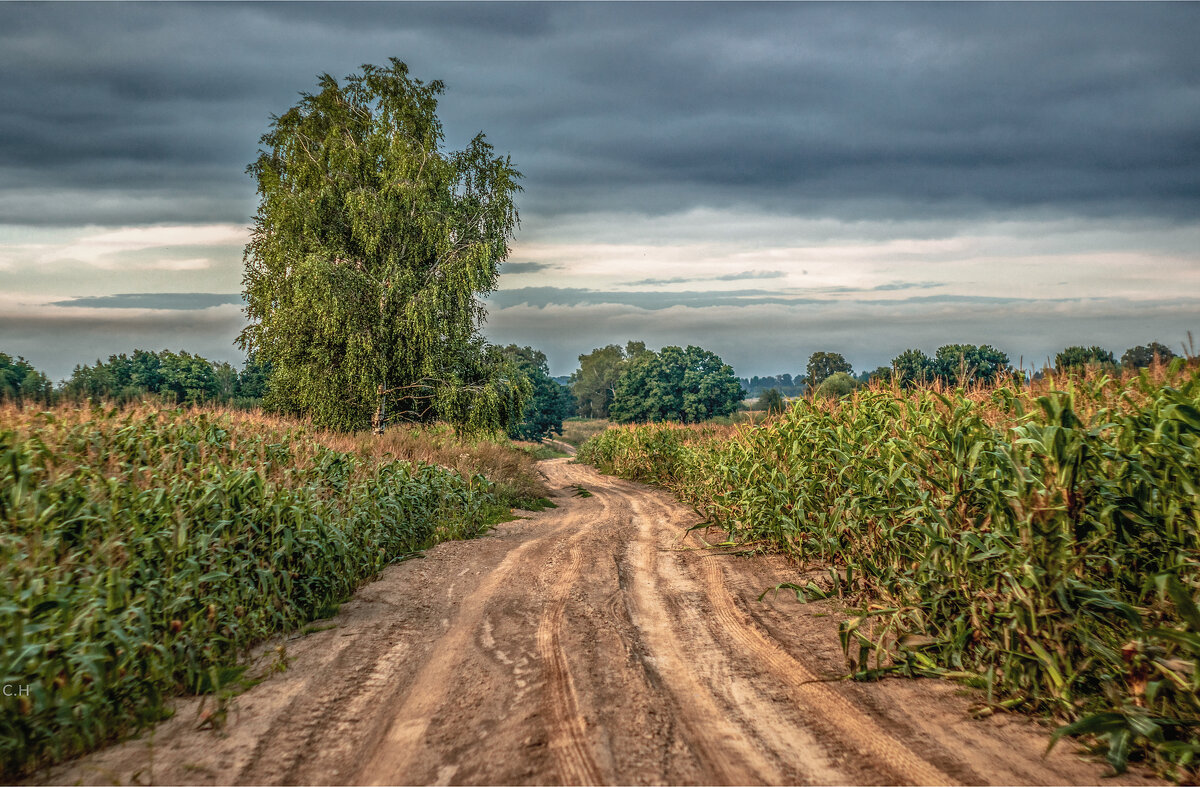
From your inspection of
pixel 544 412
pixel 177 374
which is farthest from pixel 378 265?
pixel 544 412

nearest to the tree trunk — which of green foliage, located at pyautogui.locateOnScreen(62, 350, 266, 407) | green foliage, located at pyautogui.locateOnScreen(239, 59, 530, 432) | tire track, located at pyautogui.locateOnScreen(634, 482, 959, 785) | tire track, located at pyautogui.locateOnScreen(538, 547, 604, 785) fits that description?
green foliage, located at pyautogui.locateOnScreen(239, 59, 530, 432)

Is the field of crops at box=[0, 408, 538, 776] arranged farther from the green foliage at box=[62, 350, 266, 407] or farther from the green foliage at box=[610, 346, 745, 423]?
the green foliage at box=[610, 346, 745, 423]

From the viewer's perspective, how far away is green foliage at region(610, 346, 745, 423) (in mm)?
63938

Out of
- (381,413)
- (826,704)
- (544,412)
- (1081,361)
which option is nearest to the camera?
(826,704)

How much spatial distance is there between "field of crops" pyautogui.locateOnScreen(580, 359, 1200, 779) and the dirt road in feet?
1.04

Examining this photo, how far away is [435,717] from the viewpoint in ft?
13.0

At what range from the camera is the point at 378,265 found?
2198cm

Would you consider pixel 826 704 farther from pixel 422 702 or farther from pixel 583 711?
pixel 422 702

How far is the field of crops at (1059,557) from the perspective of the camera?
3.46m

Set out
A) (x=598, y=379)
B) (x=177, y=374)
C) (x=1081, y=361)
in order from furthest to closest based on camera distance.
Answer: (x=598, y=379), (x=177, y=374), (x=1081, y=361)

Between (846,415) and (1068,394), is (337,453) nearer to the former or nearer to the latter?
(846,415)

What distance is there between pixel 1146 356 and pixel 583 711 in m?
5.47

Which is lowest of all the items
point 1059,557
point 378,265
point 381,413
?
point 381,413

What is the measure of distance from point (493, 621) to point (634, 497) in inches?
525
